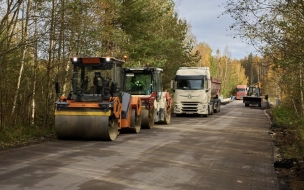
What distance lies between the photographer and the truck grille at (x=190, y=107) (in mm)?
26066

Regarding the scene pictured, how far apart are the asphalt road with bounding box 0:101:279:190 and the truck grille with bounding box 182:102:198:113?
1239 centimetres

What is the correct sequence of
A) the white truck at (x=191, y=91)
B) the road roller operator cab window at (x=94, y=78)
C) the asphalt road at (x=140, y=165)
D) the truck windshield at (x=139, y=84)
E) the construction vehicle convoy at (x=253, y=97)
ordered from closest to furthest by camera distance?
1. the asphalt road at (x=140, y=165)
2. the road roller operator cab window at (x=94, y=78)
3. the truck windshield at (x=139, y=84)
4. the white truck at (x=191, y=91)
5. the construction vehicle convoy at (x=253, y=97)

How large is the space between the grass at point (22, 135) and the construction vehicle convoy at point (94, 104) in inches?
41.9

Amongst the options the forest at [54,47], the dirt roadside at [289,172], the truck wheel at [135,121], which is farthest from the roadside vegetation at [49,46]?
the dirt roadside at [289,172]

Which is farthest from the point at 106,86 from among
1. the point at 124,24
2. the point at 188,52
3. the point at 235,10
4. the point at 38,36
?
the point at 188,52

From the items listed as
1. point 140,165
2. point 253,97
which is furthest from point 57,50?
point 253,97

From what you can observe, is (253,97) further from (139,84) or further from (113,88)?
(113,88)

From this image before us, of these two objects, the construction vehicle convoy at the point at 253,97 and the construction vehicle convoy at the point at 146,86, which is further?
the construction vehicle convoy at the point at 253,97

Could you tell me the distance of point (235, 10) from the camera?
12172 millimetres

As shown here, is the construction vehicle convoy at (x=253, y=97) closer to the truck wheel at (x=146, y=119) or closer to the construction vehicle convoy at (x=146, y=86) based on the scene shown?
the construction vehicle convoy at (x=146, y=86)

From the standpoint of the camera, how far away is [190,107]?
2619 cm

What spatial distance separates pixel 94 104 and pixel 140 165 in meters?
4.32

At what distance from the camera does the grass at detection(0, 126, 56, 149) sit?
12111 mm

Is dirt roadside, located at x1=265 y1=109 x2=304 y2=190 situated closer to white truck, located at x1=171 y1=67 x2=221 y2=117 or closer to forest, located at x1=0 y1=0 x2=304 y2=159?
forest, located at x1=0 y1=0 x2=304 y2=159
